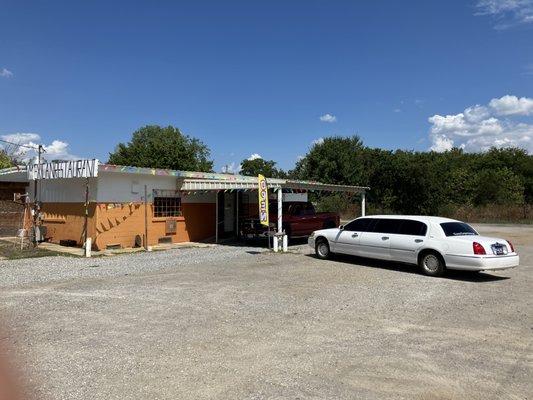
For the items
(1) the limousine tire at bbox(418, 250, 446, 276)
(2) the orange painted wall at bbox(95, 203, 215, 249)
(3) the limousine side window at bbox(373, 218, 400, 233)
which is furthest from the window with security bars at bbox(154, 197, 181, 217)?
(1) the limousine tire at bbox(418, 250, 446, 276)

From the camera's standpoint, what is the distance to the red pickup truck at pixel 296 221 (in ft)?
64.1

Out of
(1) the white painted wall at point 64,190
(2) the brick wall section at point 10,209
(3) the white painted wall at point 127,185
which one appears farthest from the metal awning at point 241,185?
(2) the brick wall section at point 10,209

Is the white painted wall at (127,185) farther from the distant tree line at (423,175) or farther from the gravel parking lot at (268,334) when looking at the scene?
the distant tree line at (423,175)

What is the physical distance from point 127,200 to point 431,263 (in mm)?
11305

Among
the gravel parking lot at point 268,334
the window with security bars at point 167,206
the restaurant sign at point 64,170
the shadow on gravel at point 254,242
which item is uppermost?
the restaurant sign at point 64,170

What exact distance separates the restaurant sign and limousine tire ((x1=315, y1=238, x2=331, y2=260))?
777 centimetres

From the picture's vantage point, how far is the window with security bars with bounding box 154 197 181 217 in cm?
1955

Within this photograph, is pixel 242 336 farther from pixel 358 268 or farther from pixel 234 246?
pixel 234 246

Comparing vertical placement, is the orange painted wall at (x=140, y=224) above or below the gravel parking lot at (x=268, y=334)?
above

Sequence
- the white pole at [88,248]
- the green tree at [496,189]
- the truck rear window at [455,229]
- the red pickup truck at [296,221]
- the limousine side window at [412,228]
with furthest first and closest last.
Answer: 1. the green tree at [496,189]
2. the red pickup truck at [296,221]
3. the white pole at [88,248]
4. the limousine side window at [412,228]
5. the truck rear window at [455,229]

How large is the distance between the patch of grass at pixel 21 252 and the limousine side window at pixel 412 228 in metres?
11.0

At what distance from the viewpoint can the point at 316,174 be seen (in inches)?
2154

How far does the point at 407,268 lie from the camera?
524 inches

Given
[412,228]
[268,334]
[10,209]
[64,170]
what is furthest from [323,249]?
[10,209]
